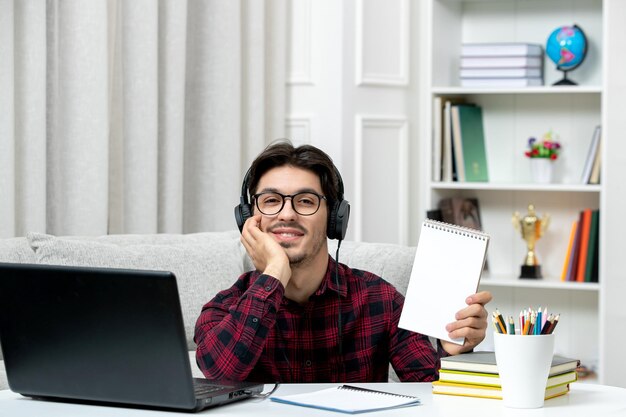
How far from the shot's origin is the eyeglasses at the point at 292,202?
69.7 inches

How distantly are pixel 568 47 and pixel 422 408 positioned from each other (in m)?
2.59

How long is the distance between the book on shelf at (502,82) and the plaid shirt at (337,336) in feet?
6.41

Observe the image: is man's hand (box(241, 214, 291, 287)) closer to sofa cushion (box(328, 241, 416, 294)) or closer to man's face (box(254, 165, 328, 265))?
man's face (box(254, 165, 328, 265))

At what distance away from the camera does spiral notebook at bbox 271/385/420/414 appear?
1.32 m

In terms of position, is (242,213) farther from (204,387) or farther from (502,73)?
(502,73)

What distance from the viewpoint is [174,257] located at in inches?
95.3

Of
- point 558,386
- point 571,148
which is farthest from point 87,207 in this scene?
point 571,148

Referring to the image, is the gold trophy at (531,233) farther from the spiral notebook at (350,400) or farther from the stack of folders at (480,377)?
the spiral notebook at (350,400)

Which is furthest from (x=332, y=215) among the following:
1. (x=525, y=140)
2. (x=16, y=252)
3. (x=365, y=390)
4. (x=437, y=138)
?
(x=525, y=140)

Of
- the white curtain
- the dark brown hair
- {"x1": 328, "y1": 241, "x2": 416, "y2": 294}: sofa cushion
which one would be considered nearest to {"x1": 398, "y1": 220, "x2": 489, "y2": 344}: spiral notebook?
the dark brown hair

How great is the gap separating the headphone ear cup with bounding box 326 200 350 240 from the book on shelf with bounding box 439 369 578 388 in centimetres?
44

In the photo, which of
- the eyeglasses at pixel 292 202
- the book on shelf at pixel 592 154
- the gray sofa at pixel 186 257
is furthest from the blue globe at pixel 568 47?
the eyeglasses at pixel 292 202

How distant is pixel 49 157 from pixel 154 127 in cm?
36

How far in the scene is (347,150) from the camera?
362 cm
